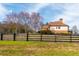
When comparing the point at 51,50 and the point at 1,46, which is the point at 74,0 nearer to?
the point at 51,50

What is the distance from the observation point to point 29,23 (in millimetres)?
8102

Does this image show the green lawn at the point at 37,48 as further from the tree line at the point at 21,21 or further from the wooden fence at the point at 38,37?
the tree line at the point at 21,21

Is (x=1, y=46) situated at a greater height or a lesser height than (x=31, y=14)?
lesser

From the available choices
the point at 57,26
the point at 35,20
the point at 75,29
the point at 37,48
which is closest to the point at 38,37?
the point at 37,48

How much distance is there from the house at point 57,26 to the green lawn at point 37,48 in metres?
0.28

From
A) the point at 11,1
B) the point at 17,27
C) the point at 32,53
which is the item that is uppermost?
the point at 11,1

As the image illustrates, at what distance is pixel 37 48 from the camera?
8156 millimetres

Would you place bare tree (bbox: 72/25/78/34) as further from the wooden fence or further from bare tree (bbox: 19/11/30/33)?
bare tree (bbox: 19/11/30/33)

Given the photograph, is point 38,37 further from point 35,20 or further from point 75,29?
point 75,29

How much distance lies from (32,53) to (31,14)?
76cm

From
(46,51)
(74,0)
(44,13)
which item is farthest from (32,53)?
(74,0)

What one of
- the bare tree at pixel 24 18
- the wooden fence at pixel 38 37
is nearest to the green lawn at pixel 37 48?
the wooden fence at pixel 38 37

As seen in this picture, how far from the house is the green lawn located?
0.92 feet

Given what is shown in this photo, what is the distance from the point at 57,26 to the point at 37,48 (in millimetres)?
594
